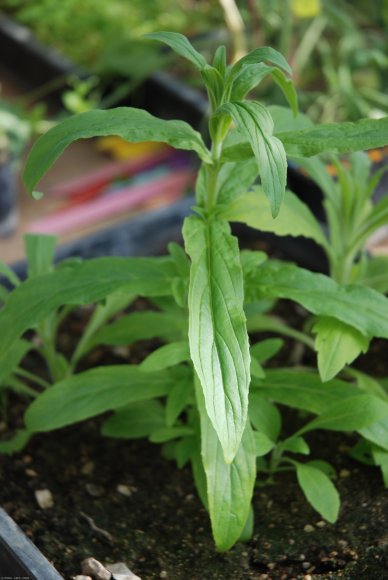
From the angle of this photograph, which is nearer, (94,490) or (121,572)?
(121,572)

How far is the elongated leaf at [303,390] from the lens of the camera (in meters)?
1.21

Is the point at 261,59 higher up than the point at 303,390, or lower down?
higher up

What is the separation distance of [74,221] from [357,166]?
35.0 inches

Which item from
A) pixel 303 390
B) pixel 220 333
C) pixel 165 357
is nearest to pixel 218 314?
pixel 220 333

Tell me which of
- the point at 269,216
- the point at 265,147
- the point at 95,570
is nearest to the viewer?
the point at 265,147

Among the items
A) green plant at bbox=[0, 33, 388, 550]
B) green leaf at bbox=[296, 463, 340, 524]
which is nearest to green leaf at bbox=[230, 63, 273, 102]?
green plant at bbox=[0, 33, 388, 550]

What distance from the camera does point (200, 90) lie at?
90.9 inches

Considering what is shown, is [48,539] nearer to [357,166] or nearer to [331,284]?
[331,284]

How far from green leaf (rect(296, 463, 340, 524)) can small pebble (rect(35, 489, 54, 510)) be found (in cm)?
34

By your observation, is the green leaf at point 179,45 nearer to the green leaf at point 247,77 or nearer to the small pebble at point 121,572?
the green leaf at point 247,77

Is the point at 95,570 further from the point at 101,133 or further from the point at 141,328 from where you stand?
the point at 101,133

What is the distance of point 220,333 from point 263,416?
0.27 meters

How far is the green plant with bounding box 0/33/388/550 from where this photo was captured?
982 millimetres

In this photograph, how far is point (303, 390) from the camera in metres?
1.23
